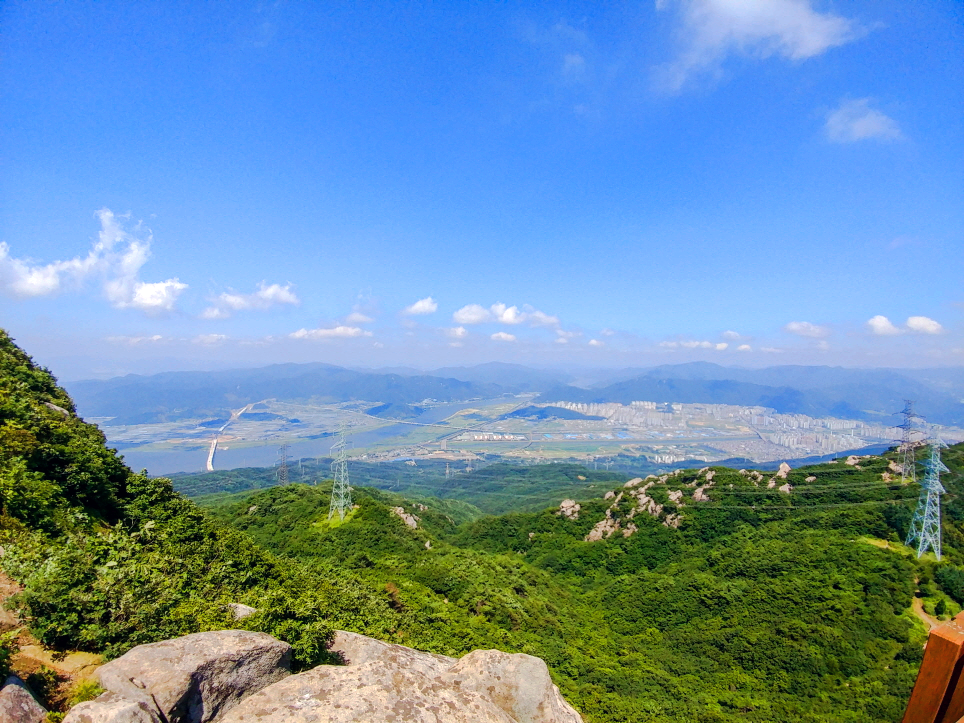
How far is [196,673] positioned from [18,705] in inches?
66.4

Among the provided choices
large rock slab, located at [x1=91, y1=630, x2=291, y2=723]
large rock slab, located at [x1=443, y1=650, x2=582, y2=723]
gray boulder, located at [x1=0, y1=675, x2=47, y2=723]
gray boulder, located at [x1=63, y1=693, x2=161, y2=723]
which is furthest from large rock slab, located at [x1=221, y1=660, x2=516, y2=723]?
large rock slab, located at [x1=443, y1=650, x2=582, y2=723]

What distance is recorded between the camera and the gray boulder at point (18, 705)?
4.63 meters

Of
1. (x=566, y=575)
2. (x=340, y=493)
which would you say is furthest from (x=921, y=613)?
(x=340, y=493)

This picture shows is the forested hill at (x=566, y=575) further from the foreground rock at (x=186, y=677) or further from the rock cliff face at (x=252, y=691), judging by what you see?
the rock cliff face at (x=252, y=691)

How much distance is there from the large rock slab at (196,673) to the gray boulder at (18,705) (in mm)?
677

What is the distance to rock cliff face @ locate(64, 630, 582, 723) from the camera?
5250 millimetres

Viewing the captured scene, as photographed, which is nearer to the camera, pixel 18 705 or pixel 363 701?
pixel 18 705

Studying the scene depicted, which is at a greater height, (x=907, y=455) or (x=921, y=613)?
(x=907, y=455)

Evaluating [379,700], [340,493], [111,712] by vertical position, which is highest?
[111,712]

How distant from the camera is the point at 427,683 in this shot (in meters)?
6.46

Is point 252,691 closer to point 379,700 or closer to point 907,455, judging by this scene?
point 379,700

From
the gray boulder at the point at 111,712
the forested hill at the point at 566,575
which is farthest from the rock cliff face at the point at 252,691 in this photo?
the forested hill at the point at 566,575

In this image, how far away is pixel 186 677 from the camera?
5.70m

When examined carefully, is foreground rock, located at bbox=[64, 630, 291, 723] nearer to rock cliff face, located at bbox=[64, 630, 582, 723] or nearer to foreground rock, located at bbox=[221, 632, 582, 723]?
rock cliff face, located at bbox=[64, 630, 582, 723]
